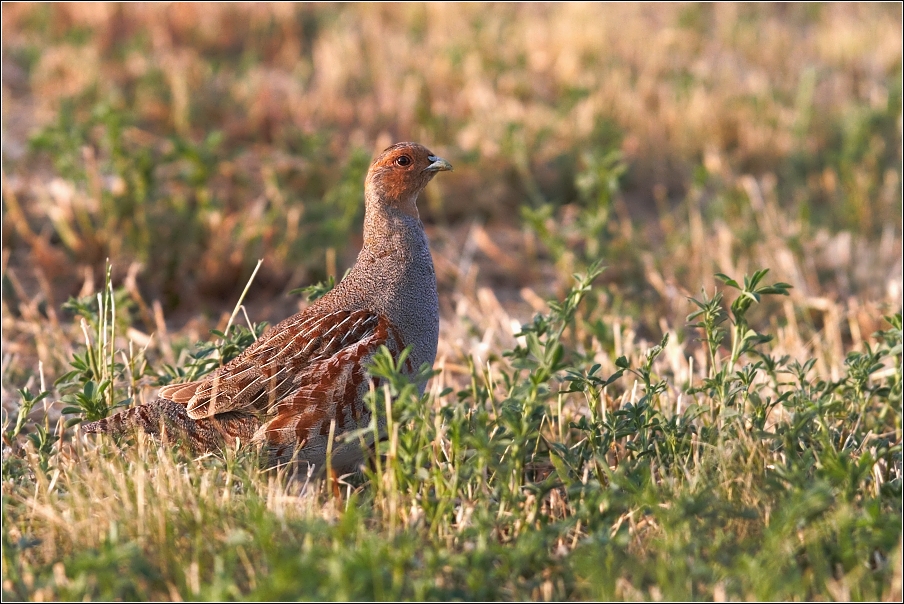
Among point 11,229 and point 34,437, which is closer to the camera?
point 34,437

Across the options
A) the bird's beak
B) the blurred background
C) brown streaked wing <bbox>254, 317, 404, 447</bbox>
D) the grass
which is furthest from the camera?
the blurred background

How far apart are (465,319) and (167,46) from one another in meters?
5.31

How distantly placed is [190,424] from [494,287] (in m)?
3.06

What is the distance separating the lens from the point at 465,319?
4.73m

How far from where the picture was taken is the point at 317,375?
3166mm

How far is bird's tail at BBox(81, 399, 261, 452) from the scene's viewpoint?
10.6 ft

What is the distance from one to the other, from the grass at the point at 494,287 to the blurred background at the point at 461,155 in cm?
3

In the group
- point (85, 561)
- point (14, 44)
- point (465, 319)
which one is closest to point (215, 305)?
point (465, 319)

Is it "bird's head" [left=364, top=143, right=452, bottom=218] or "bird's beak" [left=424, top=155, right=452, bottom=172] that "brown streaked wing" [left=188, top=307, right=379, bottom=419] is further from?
"bird's beak" [left=424, top=155, right=452, bottom=172]

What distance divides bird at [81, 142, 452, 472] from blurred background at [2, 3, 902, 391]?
4.10 feet

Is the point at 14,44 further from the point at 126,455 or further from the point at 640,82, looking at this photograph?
the point at 126,455

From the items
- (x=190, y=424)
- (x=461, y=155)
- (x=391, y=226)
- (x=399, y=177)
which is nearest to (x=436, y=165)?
(x=399, y=177)

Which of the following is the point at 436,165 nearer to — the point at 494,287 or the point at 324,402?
the point at 324,402

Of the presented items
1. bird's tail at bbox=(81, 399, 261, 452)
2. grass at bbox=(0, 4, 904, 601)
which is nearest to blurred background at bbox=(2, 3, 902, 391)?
grass at bbox=(0, 4, 904, 601)
